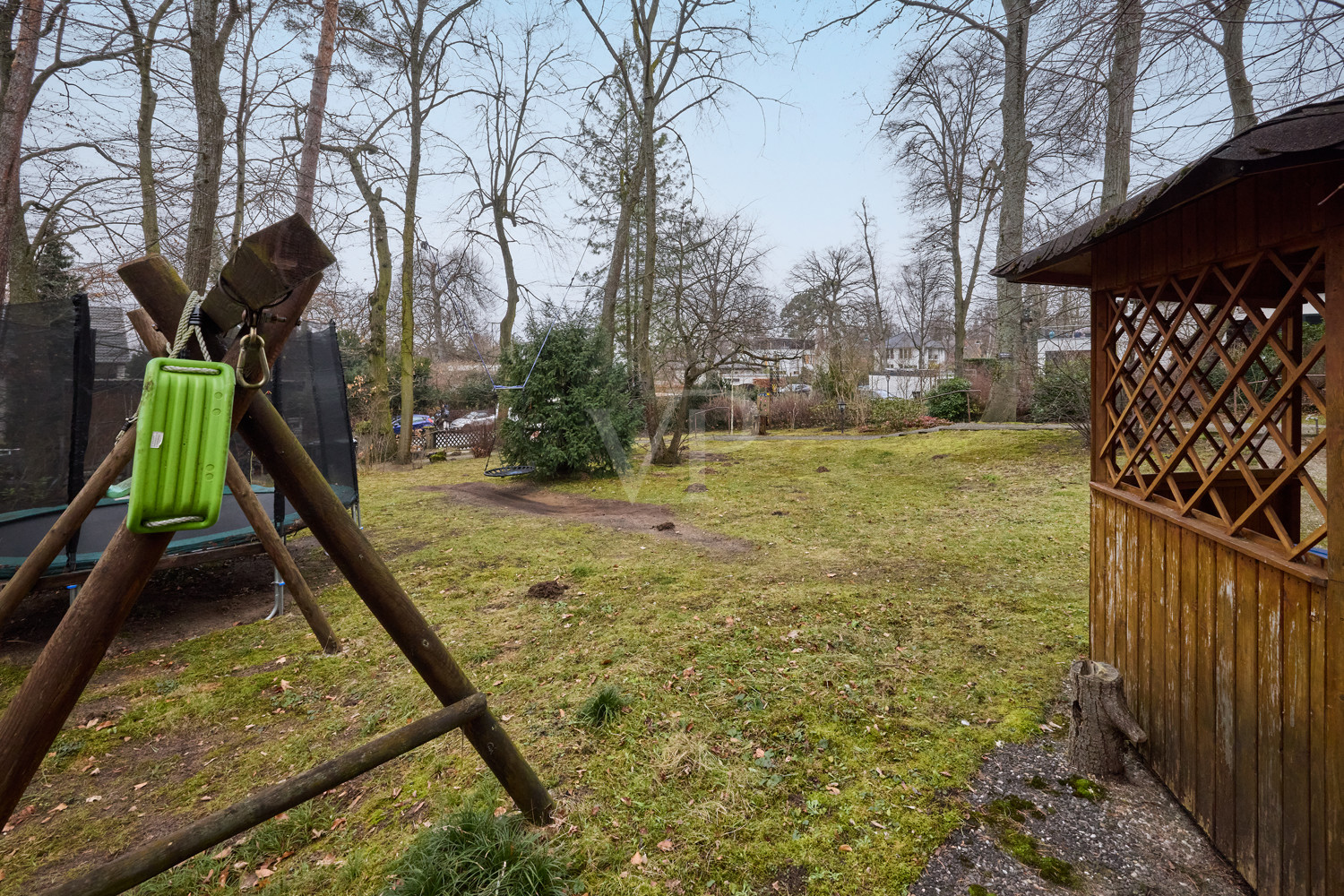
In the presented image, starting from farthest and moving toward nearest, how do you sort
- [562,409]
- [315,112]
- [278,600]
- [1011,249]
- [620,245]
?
[620,245] < [1011,249] < [562,409] < [315,112] < [278,600]

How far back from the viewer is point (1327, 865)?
1496 millimetres

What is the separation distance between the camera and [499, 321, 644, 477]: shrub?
31.8 ft

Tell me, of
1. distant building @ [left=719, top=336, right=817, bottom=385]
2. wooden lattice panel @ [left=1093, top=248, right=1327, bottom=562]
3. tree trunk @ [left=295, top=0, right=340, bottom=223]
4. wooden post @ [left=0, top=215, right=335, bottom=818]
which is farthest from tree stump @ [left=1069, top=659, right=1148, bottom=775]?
distant building @ [left=719, top=336, right=817, bottom=385]

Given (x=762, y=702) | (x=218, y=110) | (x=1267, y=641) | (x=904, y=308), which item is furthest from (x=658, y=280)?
(x=904, y=308)

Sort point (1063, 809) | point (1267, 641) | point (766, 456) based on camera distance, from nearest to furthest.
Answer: point (1267, 641)
point (1063, 809)
point (766, 456)

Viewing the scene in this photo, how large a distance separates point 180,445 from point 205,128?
685 centimetres

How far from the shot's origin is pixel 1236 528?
187 centimetres

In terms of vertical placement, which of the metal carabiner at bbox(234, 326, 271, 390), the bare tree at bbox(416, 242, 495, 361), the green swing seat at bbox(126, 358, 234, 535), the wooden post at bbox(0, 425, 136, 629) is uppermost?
the bare tree at bbox(416, 242, 495, 361)

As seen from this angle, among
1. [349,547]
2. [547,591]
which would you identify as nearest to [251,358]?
[349,547]

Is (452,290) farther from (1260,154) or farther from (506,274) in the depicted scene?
(1260,154)

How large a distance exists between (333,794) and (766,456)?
10.5m

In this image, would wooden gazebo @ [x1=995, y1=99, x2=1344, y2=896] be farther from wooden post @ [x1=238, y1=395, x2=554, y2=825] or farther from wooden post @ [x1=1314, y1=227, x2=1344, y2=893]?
wooden post @ [x1=238, y1=395, x2=554, y2=825]

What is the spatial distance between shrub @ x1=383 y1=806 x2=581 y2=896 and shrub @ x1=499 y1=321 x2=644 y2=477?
25.8 ft

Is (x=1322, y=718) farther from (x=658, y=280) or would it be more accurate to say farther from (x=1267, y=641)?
(x=658, y=280)
